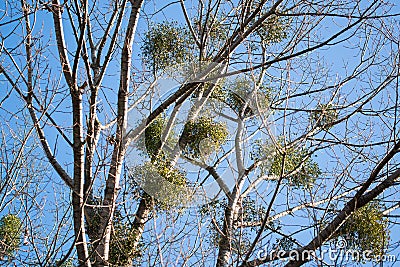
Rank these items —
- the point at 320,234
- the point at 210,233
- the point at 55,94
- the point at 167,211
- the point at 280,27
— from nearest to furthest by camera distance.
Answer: the point at 320,234 → the point at 55,94 → the point at 167,211 → the point at 210,233 → the point at 280,27

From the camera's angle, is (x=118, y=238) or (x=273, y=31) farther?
(x=273, y=31)

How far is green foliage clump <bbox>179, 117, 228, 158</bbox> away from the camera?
156 inches

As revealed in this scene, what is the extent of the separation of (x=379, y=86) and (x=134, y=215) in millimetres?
1682

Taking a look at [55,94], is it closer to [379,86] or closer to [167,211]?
[167,211]

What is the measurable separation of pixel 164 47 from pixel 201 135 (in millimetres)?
722

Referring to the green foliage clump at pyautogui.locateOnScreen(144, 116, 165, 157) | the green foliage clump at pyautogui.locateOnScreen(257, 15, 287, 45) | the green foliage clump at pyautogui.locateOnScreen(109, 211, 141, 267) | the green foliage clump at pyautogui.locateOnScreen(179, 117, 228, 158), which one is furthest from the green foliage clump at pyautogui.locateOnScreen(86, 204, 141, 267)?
the green foliage clump at pyautogui.locateOnScreen(257, 15, 287, 45)

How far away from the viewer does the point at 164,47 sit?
13.7 feet

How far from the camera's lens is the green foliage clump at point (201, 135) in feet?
13.0

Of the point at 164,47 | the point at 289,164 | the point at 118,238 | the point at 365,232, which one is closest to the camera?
the point at 365,232

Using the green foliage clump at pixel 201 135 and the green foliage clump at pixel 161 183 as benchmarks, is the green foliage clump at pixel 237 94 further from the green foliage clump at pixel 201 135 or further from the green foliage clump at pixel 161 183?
the green foliage clump at pixel 161 183

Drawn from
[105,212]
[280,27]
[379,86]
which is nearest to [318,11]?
[379,86]

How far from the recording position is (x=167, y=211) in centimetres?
Result: 359

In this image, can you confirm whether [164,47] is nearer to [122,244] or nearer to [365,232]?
[122,244]

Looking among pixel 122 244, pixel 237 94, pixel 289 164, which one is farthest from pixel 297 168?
pixel 122 244
